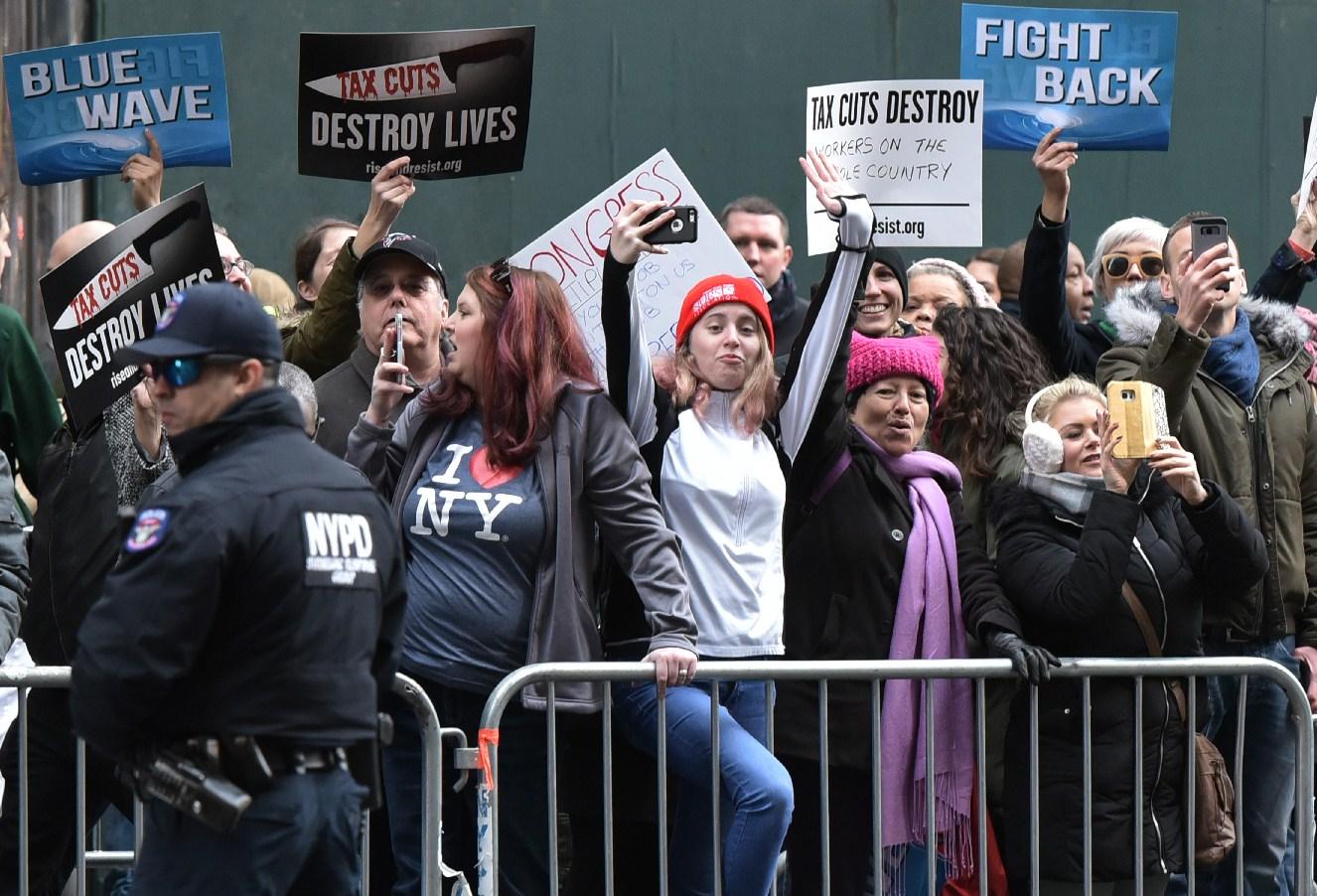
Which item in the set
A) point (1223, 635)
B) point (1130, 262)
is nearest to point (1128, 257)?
point (1130, 262)

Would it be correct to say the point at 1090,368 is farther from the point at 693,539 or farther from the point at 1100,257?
the point at 693,539

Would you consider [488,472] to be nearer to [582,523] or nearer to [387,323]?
[582,523]

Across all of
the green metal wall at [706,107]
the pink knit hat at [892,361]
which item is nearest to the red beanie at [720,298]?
the pink knit hat at [892,361]

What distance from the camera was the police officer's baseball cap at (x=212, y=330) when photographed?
461 centimetres

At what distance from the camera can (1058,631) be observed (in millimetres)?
6504

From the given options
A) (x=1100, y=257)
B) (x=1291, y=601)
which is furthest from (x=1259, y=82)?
(x=1291, y=601)

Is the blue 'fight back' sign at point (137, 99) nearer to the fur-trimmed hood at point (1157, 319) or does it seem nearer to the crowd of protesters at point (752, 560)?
the crowd of protesters at point (752, 560)

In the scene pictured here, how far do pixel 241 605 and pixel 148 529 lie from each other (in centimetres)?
25

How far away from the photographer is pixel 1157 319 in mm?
A: 7289

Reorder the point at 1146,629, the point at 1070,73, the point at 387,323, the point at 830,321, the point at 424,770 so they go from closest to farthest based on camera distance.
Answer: the point at 424,770 < the point at 830,321 < the point at 1146,629 < the point at 387,323 < the point at 1070,73

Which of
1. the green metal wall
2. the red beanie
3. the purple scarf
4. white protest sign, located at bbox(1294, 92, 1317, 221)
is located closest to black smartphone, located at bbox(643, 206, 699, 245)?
the red beanie

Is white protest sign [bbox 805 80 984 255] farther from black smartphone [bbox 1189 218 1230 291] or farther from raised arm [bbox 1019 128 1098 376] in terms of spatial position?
black smartphone [bbox 1189 218 1230 291]

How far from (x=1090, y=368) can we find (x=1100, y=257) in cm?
55

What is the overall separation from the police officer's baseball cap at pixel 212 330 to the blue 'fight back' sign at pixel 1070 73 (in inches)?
163
